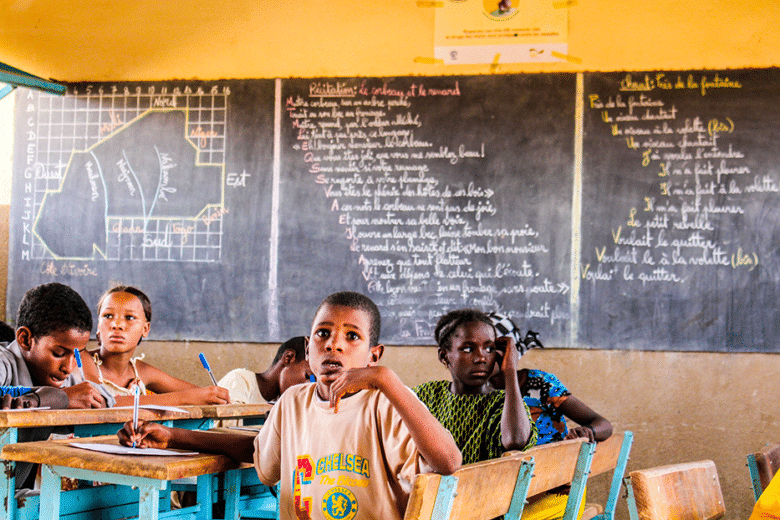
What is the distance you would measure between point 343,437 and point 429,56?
2894 mm

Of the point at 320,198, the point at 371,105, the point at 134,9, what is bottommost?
the point at 320,198

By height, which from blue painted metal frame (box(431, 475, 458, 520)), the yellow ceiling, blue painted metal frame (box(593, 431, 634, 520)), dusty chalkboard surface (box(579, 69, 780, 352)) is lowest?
blue painted metal frame (box(593, 431, 634, 520))

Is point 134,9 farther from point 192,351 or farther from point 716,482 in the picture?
point 716,482

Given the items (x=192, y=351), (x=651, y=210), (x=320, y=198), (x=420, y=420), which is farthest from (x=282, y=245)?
(x=420, y=420)

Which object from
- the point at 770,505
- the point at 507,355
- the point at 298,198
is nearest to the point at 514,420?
the point at 507,355

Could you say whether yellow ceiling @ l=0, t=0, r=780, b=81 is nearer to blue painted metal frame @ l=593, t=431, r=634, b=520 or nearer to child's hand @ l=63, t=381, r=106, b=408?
blue painted metal frame @ l=593, t=431, r=634, b=520

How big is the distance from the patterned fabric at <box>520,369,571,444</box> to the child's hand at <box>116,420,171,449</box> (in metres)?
1.36

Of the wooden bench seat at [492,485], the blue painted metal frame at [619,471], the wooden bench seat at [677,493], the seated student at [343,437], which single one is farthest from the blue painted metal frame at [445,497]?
the blue painted metal frame at [619,471]

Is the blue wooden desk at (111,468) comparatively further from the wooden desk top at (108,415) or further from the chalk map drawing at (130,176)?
the chalk map drawing at (130,176)

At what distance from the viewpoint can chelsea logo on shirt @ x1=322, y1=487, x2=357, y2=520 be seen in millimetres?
1505

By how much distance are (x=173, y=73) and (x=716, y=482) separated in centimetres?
354

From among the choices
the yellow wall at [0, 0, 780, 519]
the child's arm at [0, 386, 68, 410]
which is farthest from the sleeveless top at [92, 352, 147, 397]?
the yellow wall at [0, 0, 780, 519]

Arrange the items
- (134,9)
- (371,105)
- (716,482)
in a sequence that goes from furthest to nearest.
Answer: (134,9) < (371,105) < (716,482)

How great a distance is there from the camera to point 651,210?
12.5 feet
